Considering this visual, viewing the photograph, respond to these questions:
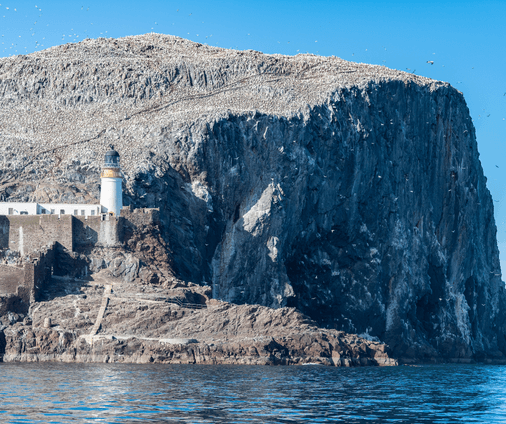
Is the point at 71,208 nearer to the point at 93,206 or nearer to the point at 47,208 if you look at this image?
the point at 93,206

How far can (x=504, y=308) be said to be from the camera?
14525 cm

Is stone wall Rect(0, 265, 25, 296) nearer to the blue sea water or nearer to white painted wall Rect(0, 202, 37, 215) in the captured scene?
the blue sea water

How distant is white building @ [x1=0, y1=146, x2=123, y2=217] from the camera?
85.0m

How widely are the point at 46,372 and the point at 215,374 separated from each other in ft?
37.7

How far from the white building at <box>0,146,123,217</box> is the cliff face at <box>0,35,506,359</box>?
3264 mm

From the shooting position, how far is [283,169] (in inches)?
4176

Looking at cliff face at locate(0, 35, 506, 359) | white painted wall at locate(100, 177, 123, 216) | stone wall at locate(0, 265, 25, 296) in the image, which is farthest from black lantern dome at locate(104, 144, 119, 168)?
stone wall at locate(0, 265, 25, 296)

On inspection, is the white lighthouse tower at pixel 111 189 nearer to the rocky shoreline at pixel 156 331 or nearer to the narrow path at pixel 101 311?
the rocky shoreline at pixel 156 331

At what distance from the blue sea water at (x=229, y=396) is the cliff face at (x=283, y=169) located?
22.7 m

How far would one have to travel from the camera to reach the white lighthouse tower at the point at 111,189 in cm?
8538

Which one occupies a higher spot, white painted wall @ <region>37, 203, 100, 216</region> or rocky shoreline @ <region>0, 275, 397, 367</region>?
white painted wall @ <region>37, 203, 100, 216</region>

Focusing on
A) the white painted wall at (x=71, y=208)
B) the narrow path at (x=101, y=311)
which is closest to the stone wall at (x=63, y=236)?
the white painted wall at (x=71, y=208)

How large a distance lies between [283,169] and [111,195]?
86.0 feet

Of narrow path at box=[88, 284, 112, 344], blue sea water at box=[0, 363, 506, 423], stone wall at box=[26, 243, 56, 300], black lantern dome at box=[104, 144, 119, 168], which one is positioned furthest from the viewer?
black lantern dome at box=[104, 144, 119, 168]
